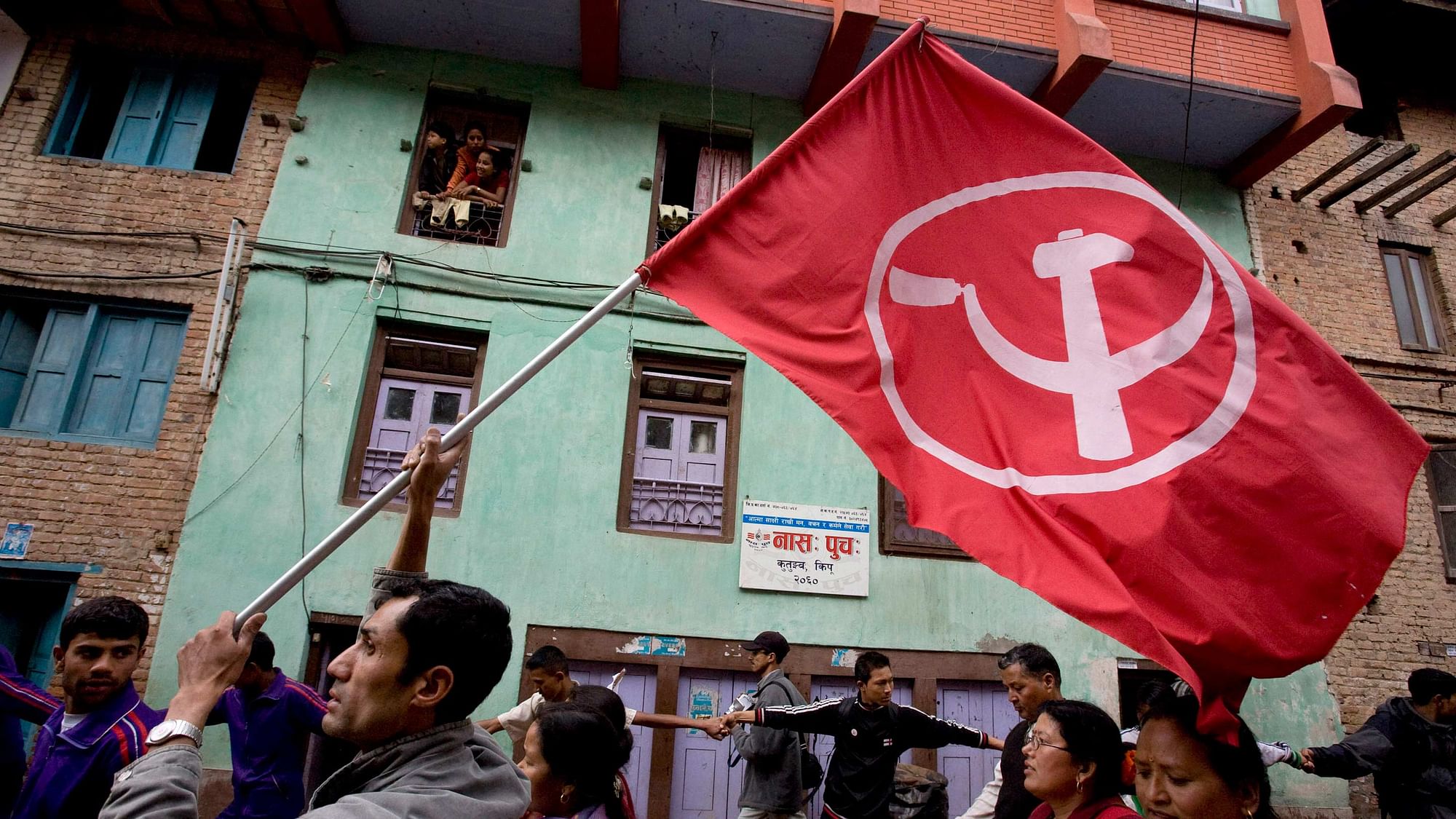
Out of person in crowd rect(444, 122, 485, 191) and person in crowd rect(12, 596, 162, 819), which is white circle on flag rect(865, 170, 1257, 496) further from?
person in crowd rect(444, 122, 485, 191)

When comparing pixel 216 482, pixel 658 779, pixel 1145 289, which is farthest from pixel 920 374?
pixel 216 482

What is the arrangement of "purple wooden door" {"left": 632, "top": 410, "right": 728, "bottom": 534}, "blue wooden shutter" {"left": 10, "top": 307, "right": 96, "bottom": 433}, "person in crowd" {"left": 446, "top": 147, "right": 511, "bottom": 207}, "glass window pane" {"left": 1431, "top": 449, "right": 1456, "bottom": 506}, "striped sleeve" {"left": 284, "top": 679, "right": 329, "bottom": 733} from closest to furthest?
"striped sleeve" {"left": 284, "top": 679, "right": 329, "bottom": 733}
"blue wooden shutter" {"left": 10, "top": 307, "right": 96, "bottom": 433}
"purple wooden door" {"left": 632, "top": 410, "right": 728, "bottom": 534}
"person in crowd" {"left": 446, "top": 147, "right": 511, "bottom": 207}
"glass window pane" {"left": 1431, "top": 449, "right": 1456, "bottom": 506}

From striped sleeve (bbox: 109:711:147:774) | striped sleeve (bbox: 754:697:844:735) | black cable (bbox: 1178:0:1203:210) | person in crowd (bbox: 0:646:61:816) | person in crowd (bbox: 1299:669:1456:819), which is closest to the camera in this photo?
striped sleeve (bbox: 109:711:147:774)

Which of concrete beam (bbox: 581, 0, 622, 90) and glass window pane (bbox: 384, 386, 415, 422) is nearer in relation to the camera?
glass window pane (bbox: 384, 386, 415, 422)

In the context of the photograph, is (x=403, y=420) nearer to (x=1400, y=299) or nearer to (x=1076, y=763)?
(x=1076, y=763)

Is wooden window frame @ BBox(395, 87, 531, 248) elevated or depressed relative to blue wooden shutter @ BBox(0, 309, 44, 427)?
elevated

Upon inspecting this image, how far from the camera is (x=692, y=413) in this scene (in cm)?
852

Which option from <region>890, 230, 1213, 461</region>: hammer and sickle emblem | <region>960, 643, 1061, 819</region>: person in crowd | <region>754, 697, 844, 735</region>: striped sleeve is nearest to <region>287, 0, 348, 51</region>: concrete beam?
<region>890, 230, 1213, 461</region>: hammer and sickle emblem

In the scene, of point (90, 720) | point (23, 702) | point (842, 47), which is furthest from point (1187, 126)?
point (23, 702)

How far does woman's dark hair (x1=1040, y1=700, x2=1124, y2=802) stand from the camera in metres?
2.73

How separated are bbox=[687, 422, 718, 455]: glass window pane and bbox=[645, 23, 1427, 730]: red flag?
17.0ft

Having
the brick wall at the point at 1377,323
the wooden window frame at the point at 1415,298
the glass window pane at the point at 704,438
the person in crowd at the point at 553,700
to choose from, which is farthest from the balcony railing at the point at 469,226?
the wooden window frame at the point at 1415,298

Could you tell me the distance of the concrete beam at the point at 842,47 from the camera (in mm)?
8414

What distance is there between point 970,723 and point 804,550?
2.29m
